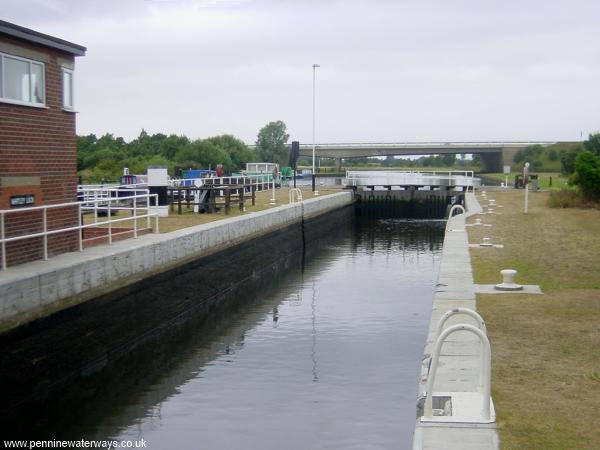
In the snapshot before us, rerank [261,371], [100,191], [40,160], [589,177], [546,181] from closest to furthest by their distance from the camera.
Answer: [261,371] < [40,160] < [100,191] < [589,177] < [546,181]

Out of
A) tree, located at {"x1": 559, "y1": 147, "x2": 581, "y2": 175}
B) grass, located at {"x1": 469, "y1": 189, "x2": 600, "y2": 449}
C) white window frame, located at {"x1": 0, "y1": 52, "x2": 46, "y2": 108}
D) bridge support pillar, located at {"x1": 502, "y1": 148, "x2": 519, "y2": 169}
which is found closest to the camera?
grass, located at {"x1": 469, "y1": 189, "x2": 600, "y2": 449}

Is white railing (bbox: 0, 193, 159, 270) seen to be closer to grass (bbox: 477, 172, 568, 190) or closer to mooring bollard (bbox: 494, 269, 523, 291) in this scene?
mooring bollard (bbox: 494, 269, 523, 291)

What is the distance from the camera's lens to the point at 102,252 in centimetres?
1415

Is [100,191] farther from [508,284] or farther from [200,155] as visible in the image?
[200,155]

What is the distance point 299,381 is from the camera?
1152 centimetres

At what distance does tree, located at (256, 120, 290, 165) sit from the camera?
319 feet

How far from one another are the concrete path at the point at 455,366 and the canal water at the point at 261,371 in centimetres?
110

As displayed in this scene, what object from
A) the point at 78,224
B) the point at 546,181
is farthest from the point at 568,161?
the point at 78,224

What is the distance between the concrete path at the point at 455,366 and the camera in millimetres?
6324

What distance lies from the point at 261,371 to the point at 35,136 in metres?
6.02

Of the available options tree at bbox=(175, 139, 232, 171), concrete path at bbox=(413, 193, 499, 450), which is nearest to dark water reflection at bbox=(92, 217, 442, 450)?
concrete path at bbox=(413, 193, 499, 450)

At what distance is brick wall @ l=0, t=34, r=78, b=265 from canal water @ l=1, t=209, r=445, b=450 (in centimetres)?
186

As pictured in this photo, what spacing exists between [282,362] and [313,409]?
8.59 ft

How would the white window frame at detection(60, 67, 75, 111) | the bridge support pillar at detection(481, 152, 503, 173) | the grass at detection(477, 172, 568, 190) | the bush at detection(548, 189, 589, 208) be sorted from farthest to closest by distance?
the bridge support pillar at detection(481, 152, 503, 173) < the grass at detection(477, 172, 568, 190) < the bush at detection(548, 189, 589, 208) < the white window frame at detection(60, 67, 75, 111)
